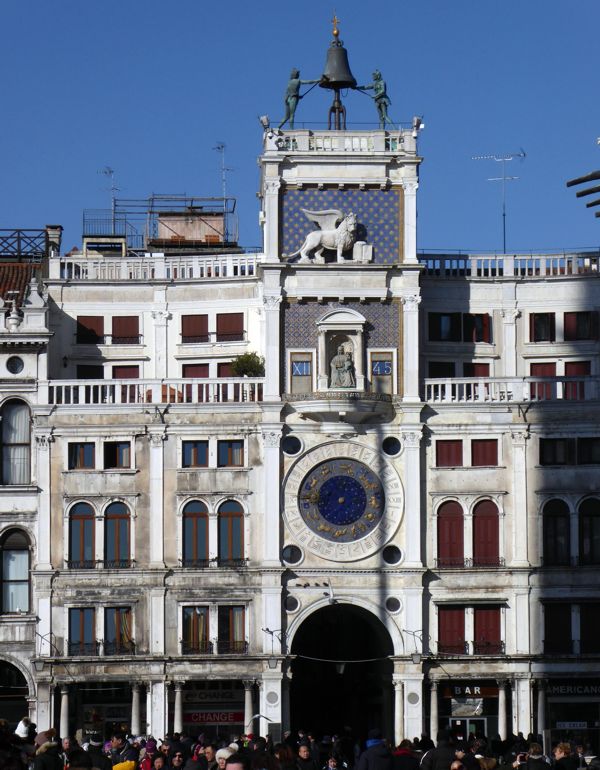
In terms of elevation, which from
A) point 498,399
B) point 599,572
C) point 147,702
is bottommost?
point 147,702


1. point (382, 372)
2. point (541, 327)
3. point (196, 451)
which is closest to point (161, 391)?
point (196, 451)

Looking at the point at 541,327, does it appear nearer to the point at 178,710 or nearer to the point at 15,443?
the point at 178,710

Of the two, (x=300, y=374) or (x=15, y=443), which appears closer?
(x=300, y=374)

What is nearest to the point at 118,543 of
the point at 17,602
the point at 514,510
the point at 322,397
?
the point at 17,602

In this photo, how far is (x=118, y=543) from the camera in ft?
253

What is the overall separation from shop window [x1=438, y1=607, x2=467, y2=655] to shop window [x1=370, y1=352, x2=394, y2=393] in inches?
338

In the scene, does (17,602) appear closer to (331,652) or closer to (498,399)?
(331,652)

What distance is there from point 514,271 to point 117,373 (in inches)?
644

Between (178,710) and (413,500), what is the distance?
1167 centimetres

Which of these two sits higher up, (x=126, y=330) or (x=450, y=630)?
(x=126, y=330)

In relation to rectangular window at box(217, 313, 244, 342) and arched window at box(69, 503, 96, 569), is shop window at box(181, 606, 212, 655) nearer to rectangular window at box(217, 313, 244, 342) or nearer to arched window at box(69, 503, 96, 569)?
arched window at box(69, 503, 96, 569)

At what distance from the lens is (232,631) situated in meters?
76.9

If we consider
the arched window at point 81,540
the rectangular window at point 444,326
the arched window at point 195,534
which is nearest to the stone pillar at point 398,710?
the arched window at point 195,534

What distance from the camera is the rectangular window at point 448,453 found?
3073 inches
